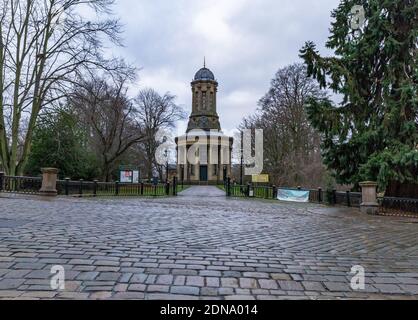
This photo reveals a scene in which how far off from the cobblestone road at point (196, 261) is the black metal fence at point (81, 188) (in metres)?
11.2

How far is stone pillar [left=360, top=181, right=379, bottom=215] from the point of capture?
47.7 feet

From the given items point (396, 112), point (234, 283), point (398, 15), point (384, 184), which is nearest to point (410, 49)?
point (398, 15)

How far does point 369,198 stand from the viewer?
48.3ft

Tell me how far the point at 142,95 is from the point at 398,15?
35771 millimetres

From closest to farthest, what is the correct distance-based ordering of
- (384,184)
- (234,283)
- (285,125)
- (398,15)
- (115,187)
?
(234,283), (384,184), (398,15), (115,187), (285,125)

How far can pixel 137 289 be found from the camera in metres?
3.46

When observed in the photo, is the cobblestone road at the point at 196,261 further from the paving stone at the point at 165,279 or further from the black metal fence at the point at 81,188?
the black metal fence at the point at 81,188

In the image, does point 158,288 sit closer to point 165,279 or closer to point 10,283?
point 165,279

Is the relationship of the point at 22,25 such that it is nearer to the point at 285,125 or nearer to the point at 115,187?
the point at 115,187

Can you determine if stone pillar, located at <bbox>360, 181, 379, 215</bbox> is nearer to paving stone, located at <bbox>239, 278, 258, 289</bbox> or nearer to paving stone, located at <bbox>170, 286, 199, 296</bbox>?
paving stone, located at <bbox>239, 278, 258, 289</bbox>

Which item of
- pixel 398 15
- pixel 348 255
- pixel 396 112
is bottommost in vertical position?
pixel 348 255

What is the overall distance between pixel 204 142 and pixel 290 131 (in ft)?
110

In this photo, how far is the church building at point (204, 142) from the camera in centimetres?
6147

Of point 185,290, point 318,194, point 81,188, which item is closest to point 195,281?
point 185,290
